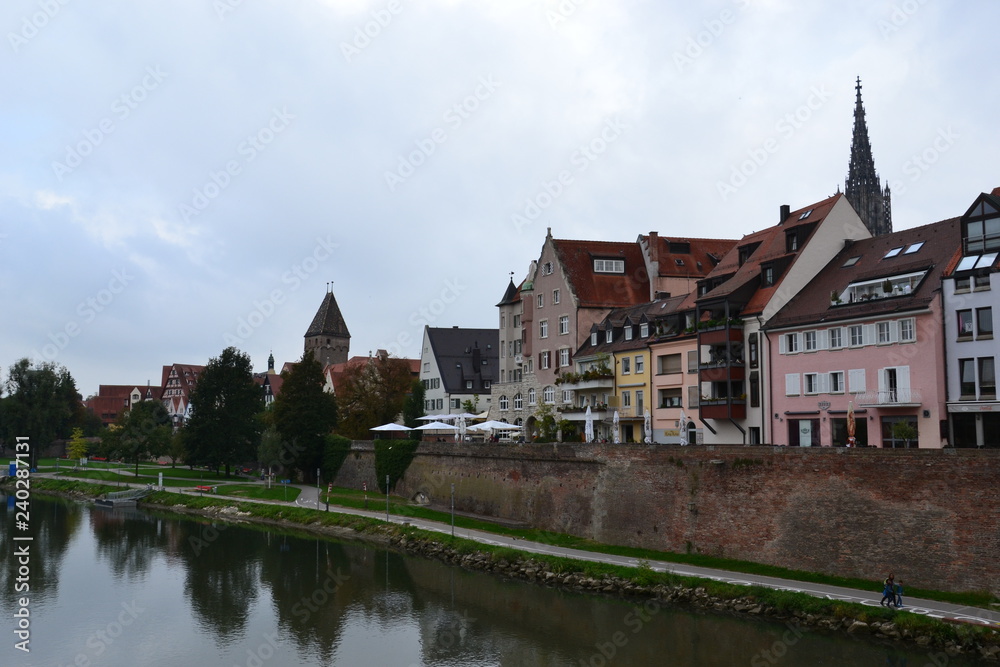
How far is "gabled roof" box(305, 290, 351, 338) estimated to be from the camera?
13088cm

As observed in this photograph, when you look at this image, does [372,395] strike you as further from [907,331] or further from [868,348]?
[907,331]

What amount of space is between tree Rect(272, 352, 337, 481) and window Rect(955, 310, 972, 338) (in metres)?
52.9

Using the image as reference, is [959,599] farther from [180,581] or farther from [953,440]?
[180,581]

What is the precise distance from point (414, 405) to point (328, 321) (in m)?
51.9

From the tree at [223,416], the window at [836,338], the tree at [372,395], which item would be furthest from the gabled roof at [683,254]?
the tree at [223,416]

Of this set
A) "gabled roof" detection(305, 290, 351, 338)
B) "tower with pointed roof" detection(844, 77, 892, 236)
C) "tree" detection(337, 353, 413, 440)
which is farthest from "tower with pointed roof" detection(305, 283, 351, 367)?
"tower with pointed roof" detection(844, 77, 892, 236)

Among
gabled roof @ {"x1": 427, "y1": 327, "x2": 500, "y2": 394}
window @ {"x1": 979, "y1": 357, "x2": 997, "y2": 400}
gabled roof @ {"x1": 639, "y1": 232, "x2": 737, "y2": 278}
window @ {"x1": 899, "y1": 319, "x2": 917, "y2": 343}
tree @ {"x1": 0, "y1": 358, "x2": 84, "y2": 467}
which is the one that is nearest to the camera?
window @ {"x1": 979, "y1": 357, "x2": 997, "y2": 400}

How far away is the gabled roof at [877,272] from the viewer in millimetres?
33656

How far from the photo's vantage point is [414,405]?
275 ft

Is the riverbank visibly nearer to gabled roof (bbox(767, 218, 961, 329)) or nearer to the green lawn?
the green lawn

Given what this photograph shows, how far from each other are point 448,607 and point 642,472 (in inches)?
436

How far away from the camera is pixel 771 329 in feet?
128

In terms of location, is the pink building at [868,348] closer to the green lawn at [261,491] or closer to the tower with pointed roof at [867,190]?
the green lawn at [261,491]

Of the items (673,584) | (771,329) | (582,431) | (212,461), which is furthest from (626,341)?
(212,461)
